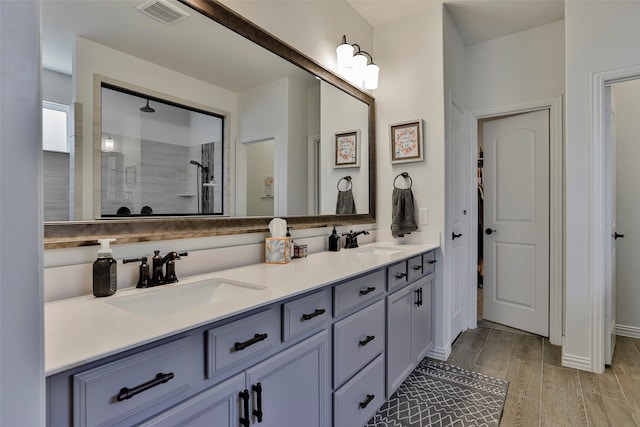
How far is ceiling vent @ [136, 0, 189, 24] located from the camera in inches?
50.4

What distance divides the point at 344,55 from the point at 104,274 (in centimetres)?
209

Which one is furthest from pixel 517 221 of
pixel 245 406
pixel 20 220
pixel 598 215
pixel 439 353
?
pixel 20 220

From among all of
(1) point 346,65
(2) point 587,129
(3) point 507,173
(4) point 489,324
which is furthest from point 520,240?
(1) point 346,65

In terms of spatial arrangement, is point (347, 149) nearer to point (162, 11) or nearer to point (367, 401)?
point (162, 11)

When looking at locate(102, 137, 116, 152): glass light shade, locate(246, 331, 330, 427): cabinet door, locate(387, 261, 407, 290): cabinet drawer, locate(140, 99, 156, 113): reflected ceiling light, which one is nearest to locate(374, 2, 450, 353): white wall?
locate(387, 261, 407, 290): cabinet drawer

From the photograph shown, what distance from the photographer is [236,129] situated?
5.36 feet

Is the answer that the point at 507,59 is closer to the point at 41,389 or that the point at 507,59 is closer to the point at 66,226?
the point at 66,226

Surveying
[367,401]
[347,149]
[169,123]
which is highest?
[347,149]

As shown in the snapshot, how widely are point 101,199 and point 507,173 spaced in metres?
3.22

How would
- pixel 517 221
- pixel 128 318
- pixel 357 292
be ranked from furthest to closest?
pixel 517 221 → pixel 357 292 → pixel 128 318

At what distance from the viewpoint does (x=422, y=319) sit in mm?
2264

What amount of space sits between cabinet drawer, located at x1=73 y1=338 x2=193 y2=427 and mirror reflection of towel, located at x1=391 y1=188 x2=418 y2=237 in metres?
2.00

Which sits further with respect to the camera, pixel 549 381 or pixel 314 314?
pixel 549 381

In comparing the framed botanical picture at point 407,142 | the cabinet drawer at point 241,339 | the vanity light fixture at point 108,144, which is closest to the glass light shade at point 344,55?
the framed botanical picture at point 407,142
